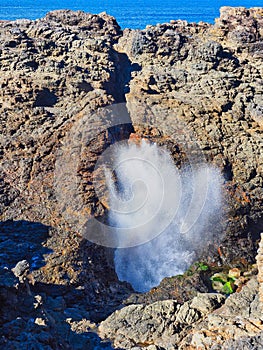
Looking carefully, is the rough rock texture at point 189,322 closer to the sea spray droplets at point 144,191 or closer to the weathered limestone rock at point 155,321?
the weathered limestone rock at point 155,321

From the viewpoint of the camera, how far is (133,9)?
9819 centimetres

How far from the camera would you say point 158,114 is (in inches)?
1137

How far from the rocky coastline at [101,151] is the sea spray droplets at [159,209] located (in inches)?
23.7

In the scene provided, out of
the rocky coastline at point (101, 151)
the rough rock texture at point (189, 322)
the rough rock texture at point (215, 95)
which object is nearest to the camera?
the rough rock texture at point (189, 322)

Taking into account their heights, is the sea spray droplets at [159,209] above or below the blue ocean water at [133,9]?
below

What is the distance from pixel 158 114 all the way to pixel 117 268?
7.81 meters

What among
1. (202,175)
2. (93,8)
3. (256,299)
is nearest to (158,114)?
(202,175)

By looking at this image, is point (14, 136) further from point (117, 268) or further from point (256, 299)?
point (256, 299)

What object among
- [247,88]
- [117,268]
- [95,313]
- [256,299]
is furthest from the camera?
[247,88]

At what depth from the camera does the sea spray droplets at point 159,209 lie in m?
25.8

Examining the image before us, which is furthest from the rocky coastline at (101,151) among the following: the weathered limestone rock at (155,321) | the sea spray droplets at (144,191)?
the sea spray droplets at (144,191)

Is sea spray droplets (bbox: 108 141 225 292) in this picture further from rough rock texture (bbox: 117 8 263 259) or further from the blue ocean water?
the blue ocean water

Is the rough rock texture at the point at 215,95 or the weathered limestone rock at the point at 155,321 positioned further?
the rough rock texture at the point at 215,95

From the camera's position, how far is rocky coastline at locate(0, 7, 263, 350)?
17.4 metres
